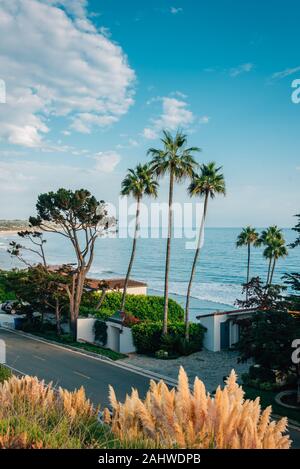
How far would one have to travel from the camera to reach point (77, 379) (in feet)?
84.3

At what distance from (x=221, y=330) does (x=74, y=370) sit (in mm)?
13645

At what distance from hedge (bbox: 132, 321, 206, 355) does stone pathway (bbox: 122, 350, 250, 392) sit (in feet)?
2.95

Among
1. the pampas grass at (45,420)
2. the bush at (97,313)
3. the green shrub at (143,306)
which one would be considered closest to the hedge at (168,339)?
the bush at (97,313)

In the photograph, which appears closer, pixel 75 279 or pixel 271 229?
pixel 75 279

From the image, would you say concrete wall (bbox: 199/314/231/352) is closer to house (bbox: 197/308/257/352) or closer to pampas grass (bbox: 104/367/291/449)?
house (bbox: 197/308/257/352)

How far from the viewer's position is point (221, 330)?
1420 inches

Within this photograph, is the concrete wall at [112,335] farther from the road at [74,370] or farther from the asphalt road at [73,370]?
the asphalt road at [73,370]

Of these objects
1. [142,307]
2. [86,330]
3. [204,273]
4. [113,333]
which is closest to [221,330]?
[113,333]

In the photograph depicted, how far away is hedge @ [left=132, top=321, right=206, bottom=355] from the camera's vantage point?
34625 mm

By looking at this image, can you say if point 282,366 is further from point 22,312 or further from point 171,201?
point 22,312

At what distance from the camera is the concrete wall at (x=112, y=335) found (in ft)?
117

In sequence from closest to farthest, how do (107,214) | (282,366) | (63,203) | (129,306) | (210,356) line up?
(282,366)
(210,356)
(63,203)
(107,214)
(129,306)
